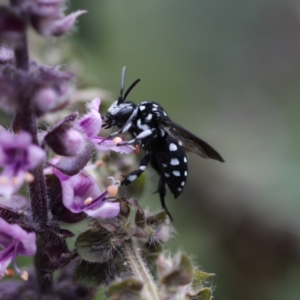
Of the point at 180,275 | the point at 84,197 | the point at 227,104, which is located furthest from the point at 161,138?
the point at 227,104

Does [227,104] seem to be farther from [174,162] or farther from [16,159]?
[16,159]

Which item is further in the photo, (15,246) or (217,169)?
(217,169)

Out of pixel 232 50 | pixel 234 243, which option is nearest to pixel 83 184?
pixel 234 243

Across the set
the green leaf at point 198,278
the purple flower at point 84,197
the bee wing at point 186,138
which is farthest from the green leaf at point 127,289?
the bee wing at point 186,138

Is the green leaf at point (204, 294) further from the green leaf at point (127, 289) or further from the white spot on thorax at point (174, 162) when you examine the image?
the white spot on thorax at point (174, 162)

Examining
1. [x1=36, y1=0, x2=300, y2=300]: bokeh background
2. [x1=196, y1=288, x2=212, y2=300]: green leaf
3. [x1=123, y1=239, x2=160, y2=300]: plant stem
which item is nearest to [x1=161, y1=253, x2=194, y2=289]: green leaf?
[x1=123, y1=239, x2=160, y2=300]: plant stem

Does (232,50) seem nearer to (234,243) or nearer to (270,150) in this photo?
(270,150)

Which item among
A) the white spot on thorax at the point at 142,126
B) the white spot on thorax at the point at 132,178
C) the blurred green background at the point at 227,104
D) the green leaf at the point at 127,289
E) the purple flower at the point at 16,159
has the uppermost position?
the purple flower at the point at 16,159
